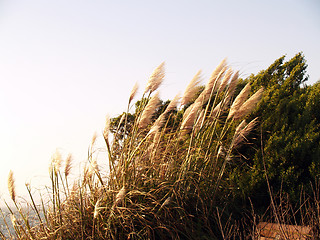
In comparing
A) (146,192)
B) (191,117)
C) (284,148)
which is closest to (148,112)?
(191,117)

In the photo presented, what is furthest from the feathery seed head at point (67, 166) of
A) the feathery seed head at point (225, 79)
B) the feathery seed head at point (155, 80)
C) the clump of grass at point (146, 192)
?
the feathery seed head at point (225, 79)

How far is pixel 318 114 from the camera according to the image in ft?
15.7

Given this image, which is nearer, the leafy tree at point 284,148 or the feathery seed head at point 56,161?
the feathery seed head at point 56,161

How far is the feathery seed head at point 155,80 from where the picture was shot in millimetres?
3631

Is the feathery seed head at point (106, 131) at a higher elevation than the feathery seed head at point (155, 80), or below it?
below

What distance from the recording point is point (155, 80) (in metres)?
3.64

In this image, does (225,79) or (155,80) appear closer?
(155,80)

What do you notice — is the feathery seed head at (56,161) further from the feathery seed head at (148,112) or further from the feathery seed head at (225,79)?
the feathery seed head at (225,79)

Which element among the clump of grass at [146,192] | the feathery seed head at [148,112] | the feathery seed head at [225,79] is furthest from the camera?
the feathery seed head at [225,79]

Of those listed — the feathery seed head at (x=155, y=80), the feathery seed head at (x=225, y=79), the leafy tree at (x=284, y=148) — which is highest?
the feathery seed head at (x=155, y=80)

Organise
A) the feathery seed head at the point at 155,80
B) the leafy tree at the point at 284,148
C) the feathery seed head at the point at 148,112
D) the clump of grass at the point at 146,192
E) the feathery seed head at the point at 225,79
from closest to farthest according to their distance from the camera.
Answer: the clump of grass at the point at 146,192
the feathery seed head at the point at 148,112
the feathery seed head at the point at 155,80
the feathery seed head at the point at 225,79
the leafy tree at the point at 284,148

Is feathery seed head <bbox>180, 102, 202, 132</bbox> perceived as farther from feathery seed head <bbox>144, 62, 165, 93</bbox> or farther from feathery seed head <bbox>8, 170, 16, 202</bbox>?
feathery seed head <bbox>8, 170, 16, 202</bbox>

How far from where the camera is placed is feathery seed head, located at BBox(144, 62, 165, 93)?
3.63m

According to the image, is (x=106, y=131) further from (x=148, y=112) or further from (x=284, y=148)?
(x=284, y=148)
